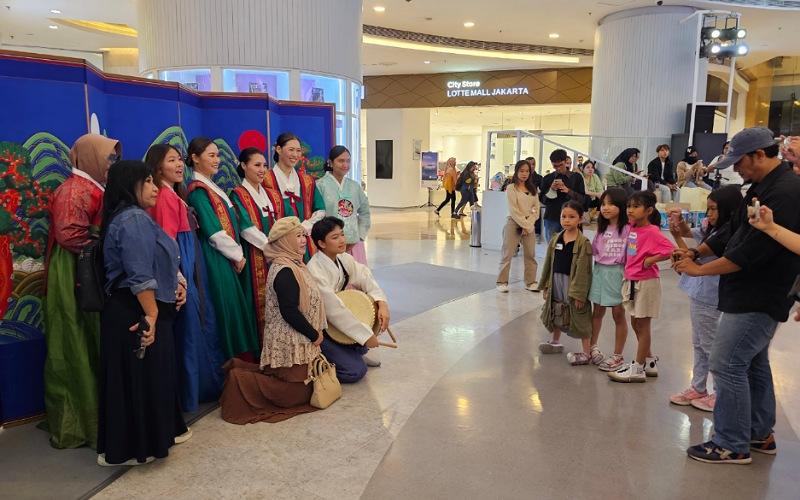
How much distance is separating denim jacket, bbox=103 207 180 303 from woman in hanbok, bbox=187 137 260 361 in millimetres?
785

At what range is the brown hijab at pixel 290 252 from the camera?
10.6 feet

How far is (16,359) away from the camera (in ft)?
9.84

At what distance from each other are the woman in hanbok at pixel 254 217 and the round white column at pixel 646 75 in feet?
30.6

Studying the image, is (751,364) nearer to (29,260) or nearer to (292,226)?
(292,226)

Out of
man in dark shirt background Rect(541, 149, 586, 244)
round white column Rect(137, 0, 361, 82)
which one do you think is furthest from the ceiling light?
man in dark shirt background Rect(541, 149, 586, 244)

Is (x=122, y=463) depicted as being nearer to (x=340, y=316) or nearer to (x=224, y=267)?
(x=224, y=267)

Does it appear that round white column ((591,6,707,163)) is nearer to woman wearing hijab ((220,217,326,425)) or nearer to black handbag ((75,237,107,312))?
woman wearing hijab ((220,217,326,425))

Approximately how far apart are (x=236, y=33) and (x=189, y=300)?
479 centimetres

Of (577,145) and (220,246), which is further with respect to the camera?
(577,145)

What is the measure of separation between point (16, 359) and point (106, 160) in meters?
1.14

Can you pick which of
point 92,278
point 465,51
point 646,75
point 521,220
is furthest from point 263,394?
point 465,51

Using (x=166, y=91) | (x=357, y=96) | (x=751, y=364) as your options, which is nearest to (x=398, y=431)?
(x=751, y=364)

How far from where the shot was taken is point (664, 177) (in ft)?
31.1

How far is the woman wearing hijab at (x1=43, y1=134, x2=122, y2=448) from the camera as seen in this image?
2.73 metres
